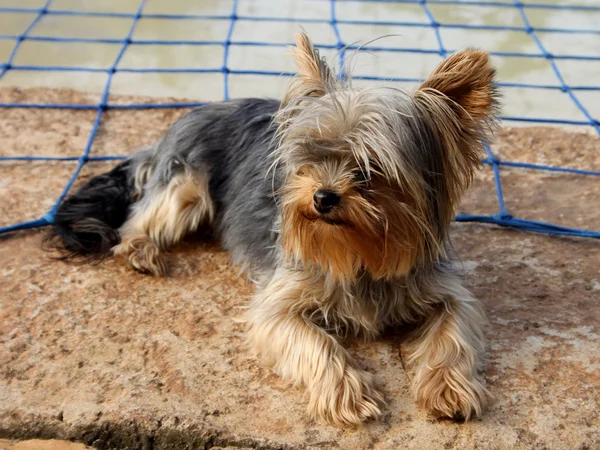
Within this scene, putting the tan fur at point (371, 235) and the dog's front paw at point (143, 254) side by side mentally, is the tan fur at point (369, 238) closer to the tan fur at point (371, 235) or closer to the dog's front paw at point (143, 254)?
the tan fur at point (371, 235)

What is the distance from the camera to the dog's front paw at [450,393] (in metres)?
3.19

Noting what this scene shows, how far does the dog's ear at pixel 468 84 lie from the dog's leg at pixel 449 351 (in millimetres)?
872

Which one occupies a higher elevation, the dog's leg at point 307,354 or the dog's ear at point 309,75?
the dog's ear at point 309,75

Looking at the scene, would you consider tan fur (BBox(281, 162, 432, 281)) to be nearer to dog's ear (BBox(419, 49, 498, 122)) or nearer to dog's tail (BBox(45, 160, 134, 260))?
dog's ear (BBox(419, 49, 498, 122))

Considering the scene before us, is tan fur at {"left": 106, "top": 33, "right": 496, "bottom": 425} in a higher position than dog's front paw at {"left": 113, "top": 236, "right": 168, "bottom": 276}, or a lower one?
higher

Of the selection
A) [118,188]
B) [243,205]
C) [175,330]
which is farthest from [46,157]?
[175,330]

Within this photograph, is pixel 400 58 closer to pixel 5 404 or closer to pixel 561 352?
pixel 561 352

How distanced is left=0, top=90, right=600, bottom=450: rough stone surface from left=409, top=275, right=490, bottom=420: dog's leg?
7 cm

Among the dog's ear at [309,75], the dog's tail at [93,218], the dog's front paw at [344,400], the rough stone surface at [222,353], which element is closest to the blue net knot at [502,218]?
the rough stone surface at [222,353]

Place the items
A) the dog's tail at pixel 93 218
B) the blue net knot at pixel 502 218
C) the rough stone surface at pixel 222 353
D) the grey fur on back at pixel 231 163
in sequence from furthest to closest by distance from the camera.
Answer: the blue net knot at pixel 502 218 < the dog's tail at pixel 93 218 < the grey fur on back at pixel 231 163 < the rough stone surface at pixel 222 353

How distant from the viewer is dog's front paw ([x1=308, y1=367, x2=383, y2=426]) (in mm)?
3180

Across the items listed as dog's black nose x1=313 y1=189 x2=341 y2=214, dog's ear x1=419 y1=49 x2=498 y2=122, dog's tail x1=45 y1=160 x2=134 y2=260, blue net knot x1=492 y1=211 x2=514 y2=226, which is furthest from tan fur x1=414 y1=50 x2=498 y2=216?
dog's tail x1=45 y1=160 x2=134 y2=260

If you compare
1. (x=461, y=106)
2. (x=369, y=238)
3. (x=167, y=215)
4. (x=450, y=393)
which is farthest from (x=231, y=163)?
(x=450, y=393)

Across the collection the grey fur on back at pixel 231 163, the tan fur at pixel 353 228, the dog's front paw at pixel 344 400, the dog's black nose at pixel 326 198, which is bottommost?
the dog's front paw at pixel 344 400
